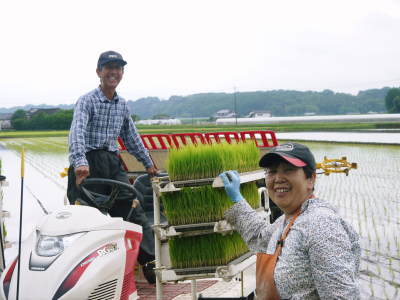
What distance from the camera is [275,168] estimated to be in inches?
109

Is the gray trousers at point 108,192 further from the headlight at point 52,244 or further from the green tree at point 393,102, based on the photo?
the green tree at point 393,102

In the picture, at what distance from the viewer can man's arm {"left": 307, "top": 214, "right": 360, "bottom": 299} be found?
236 centimetres

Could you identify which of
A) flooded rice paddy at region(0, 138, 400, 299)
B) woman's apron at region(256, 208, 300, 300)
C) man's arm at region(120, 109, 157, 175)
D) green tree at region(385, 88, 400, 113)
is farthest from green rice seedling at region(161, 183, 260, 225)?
green tree at region(385, 88, 400, 113)

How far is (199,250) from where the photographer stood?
4270 mm

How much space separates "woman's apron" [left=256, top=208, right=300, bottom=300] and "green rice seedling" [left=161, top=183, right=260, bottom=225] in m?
1.52

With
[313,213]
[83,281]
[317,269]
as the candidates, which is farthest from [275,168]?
[83,281]

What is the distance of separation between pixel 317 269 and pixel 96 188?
2674mm

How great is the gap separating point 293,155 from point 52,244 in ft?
4.95

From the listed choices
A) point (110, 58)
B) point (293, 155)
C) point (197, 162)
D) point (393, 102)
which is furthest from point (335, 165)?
point (393, 102)

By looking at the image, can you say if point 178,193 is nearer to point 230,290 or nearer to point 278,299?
point 230,290

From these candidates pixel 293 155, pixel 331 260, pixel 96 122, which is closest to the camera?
pixel 331 260

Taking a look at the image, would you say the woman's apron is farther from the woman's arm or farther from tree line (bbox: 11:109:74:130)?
tree line (bbox: 11:109:74:130)

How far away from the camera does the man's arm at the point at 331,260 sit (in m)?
2.36

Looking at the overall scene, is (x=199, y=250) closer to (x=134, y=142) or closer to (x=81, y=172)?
(x=81, y=172)
